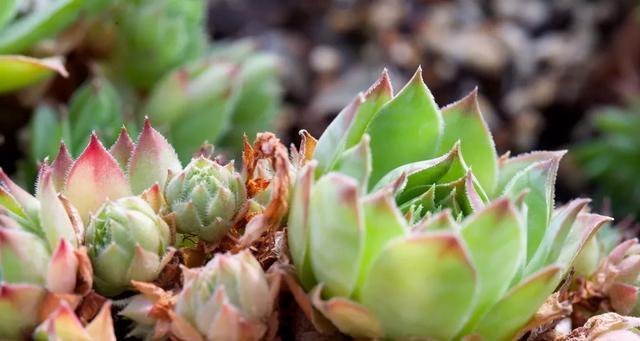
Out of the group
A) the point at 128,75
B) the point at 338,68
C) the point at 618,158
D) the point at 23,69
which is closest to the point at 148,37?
the point at 128,75

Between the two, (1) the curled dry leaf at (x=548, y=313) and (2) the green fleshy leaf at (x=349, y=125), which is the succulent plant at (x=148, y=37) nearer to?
(2) the green fleshy leaf at (x=349, y=125)

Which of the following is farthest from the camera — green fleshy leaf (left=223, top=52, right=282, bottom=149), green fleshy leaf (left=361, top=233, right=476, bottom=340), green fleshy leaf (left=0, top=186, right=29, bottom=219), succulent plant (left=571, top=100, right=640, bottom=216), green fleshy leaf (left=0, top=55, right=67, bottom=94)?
succulent plant (left=571, top=100, right=640, bottom=216)

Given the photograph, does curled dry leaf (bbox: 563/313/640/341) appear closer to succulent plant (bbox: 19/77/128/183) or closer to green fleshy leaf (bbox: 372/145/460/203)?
green fleshy leaf (bbox: 372/145/460/203)

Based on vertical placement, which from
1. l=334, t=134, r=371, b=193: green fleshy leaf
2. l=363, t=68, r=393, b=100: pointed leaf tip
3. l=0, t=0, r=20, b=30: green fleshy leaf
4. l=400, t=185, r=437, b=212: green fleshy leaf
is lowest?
l=400, t=185, r=437, b=212: green fleshy leaf

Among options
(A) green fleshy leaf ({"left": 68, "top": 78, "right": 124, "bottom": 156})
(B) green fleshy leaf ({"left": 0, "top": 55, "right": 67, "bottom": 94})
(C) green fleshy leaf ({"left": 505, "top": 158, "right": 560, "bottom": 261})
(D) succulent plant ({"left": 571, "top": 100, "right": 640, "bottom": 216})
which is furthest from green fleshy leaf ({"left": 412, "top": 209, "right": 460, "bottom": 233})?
(D) succulent plant ({"left": 571, "top": 100, "right": 640, "bottom": 216})

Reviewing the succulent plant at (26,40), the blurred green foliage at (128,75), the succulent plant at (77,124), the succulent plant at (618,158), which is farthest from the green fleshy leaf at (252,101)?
the succulent plant at (618,158)

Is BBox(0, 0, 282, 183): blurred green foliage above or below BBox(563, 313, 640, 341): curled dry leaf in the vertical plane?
above
